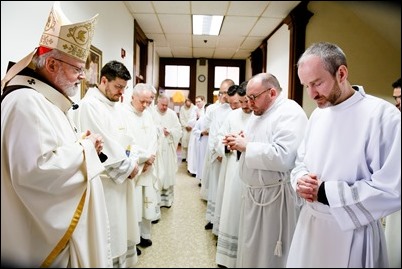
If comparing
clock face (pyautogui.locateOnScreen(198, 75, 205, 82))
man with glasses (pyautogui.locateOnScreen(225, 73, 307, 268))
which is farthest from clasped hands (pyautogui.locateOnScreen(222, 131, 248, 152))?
clock face (pyautogui.locateOnScreen(198, 75, 205, 82))

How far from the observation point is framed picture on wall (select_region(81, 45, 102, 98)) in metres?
2.22

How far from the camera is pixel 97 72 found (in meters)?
2.49

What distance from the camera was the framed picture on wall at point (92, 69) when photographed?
2216 mm

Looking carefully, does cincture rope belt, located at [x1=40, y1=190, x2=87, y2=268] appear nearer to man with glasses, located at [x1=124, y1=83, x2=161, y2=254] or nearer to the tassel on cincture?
the tassel on cincture

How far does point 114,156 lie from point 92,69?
2.72ft

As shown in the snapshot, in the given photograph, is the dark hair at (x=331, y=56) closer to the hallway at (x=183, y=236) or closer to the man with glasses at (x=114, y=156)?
the hallway at (x=183, y=236)

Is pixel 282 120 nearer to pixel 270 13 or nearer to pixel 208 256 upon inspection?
pixel 270 13

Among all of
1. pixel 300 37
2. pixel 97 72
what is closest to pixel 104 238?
pixel 300 37

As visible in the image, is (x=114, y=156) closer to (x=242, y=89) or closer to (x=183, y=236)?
(x=183, y=236)

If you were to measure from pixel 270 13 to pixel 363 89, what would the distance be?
60 cm

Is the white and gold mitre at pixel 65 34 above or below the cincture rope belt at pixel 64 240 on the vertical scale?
above

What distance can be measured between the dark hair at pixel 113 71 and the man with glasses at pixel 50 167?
751 millimetres

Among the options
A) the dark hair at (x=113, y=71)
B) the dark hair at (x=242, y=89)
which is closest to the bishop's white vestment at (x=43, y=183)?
the dark hair at (x=113, y=71)

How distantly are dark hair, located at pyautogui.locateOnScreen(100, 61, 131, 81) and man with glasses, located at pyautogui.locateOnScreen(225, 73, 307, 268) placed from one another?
92 cm
